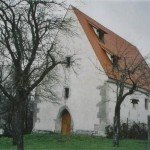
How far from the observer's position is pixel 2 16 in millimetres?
18688

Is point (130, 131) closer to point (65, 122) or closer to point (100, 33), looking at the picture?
point (65, 122)

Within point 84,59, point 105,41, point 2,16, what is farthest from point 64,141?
point 105,41

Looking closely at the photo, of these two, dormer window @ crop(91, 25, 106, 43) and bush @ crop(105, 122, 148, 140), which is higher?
dormer window @ crop(91, 25, 106, 43)

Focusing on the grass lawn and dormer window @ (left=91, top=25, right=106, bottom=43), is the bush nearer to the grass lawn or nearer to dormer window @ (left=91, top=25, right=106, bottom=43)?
the grass lawn

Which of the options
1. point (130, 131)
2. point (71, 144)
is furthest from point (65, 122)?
point (71, 144)

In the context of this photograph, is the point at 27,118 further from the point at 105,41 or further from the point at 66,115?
the point at 105,41

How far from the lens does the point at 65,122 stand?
35.4m

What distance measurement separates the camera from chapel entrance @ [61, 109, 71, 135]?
35219 millimetres

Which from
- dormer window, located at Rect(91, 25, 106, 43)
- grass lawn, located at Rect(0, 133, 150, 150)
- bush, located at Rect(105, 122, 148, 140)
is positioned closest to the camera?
grass lawn, located at Rect(0, 133, 150, 150)

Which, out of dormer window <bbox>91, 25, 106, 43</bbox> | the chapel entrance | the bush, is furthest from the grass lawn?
dormer window <bbox>91, 25, 106, 43</bbox>

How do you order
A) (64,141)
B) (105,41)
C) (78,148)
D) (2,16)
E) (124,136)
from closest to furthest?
(2,16) → (78,148) → (64,141) → (124,136) → (105,41)

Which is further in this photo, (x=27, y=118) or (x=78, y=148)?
(x=27, y=118)

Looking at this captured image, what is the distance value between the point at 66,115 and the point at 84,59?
17.8 feet

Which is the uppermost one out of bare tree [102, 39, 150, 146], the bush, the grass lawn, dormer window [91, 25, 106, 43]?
dormer window [91, 25, 106, 43]
